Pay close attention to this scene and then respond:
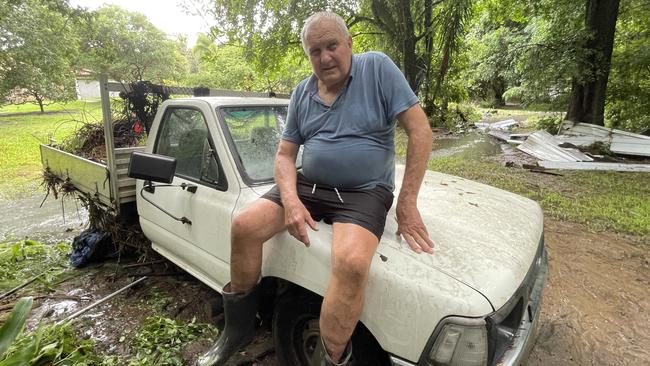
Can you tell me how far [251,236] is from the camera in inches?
79.9

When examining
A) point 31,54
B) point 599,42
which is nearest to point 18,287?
point 599,42

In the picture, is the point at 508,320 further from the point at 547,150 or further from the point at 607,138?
the point at 607,138

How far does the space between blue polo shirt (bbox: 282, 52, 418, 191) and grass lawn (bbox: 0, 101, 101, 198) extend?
4.44 metres

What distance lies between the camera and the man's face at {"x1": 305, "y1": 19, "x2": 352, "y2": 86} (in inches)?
82.4

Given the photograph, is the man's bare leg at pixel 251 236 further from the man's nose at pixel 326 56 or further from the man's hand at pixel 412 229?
the man's nose at pixel 326 56

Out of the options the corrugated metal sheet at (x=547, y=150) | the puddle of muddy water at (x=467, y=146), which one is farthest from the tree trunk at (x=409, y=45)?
the corrugated metal sheet at (x=547, y=150)

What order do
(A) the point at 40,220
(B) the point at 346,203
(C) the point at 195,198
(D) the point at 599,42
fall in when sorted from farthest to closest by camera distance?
(D) the point at 599,42 < (A) the point at 40,220 < (C) the point at 195,198 < (B) the point at 346,203

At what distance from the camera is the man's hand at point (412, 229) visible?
1.84 meters

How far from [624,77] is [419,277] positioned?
1242 cm

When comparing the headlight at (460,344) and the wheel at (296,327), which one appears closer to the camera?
the headlight at (460,344)

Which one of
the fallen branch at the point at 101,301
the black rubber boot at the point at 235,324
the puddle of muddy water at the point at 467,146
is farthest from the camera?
the puddle of muddy water at the point at 467,146

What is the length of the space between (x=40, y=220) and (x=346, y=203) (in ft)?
20.3

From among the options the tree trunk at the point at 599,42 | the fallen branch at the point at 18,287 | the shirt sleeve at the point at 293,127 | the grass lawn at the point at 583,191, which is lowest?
the fallen branch at the point at 18,287

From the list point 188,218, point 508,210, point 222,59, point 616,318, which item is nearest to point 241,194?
point 188,218
